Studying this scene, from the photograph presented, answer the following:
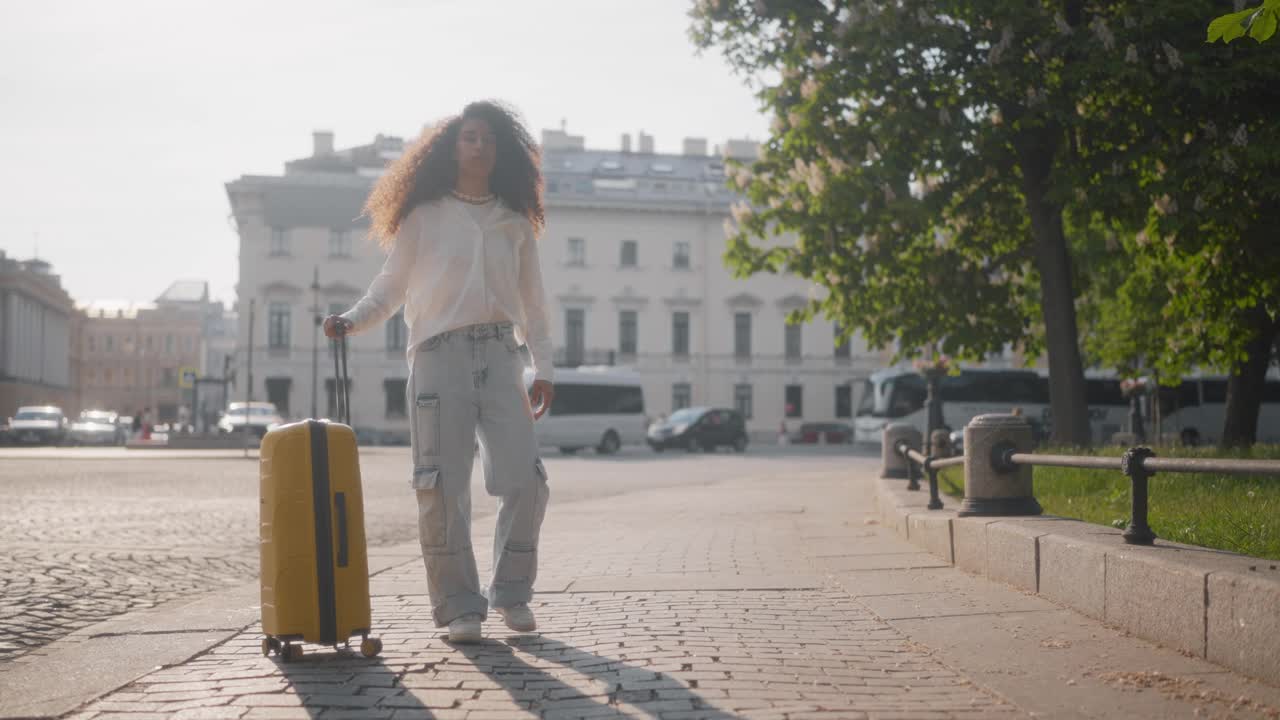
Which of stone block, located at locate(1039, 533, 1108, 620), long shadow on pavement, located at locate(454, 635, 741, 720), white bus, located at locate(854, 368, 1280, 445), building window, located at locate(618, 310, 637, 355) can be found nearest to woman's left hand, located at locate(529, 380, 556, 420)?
long shadow on pavement, located at locate(454, 635, 741, 720)

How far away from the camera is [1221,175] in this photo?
45.2 ft

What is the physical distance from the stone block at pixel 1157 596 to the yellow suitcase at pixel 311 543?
2795 millimetres

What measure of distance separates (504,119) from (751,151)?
2705 inches

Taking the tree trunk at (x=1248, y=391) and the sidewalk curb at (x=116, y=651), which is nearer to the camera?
the sidewalk curb at (x=116, y=651)

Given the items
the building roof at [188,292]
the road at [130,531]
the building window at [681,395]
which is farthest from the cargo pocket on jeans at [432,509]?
the building roof at [188,292]

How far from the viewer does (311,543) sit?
15.1 ft

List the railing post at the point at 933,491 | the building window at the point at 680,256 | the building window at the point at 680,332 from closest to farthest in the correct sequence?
the railing post at the point at 933,491, the building window at the point at 680,332, the building window at the point at 680,256

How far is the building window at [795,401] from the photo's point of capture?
68938 mm

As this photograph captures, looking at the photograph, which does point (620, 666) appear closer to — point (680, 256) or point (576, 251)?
point (576, 251)

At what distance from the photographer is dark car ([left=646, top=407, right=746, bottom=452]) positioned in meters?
47.1

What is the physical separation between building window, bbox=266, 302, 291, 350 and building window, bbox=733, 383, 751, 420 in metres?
22.1

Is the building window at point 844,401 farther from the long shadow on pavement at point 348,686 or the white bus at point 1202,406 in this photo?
the long shadow on pavement at point 348,686

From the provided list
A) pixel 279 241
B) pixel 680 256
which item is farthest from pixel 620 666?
pixel 680 256

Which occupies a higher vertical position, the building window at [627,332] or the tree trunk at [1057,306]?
the building window at [627,332]
